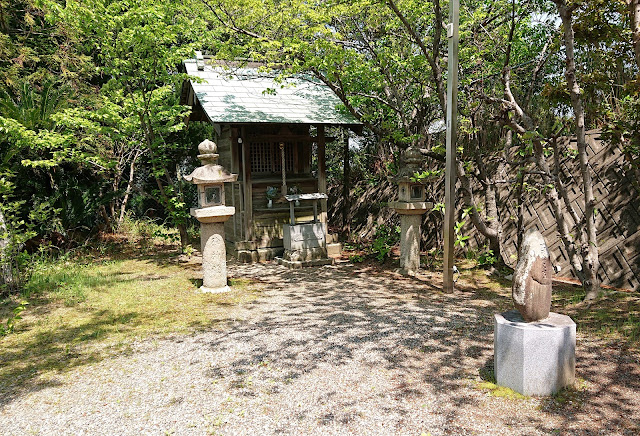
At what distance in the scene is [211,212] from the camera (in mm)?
7484

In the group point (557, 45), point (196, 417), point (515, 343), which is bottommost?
point (196, 417)

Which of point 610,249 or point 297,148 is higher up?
point 297,148

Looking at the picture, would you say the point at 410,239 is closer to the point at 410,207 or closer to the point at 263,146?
the point at 410,207

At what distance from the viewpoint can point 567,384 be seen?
391 cm

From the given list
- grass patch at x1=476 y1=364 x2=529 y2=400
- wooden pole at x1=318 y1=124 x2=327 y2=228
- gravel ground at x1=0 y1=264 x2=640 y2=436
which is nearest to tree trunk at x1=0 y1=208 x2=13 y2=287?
gravel ground at x1=0 y1=264 x2=640 y2=436

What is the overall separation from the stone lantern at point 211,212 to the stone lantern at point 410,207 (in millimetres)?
3271

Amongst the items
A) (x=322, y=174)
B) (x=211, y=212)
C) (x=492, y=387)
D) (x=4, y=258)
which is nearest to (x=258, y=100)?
(x=322, y=174)

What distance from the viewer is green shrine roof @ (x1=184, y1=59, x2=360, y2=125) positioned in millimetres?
9875

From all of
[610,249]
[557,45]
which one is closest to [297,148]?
[557,45]

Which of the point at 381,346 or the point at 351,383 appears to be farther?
the point at 381,346

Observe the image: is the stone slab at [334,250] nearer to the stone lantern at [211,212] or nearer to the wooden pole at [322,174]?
the wooden pole at [322,174]

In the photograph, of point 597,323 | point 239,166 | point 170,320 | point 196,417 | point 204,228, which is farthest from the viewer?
point 239,166

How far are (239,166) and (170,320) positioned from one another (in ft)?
16.6

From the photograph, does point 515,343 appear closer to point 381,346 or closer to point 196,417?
point 381,346
